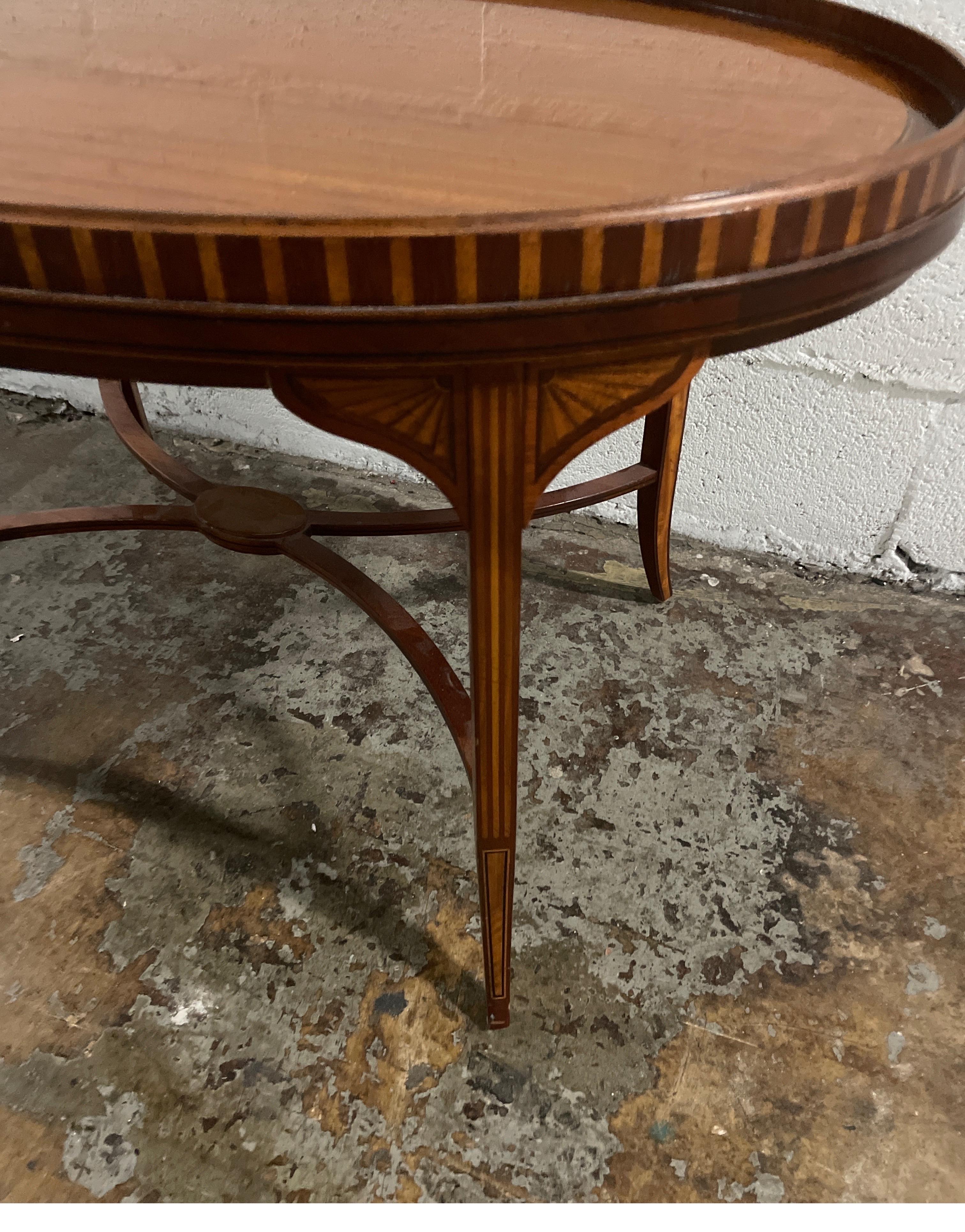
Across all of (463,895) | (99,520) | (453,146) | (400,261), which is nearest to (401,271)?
(400,261)

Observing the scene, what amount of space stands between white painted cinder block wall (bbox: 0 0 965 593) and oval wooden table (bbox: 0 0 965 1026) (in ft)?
1.94

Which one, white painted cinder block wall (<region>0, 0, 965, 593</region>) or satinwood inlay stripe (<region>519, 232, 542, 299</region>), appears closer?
satinwood inlay stripe (<region>519, 232, 542, 299</region>)

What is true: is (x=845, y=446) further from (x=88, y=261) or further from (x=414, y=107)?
(x=88, y=261)

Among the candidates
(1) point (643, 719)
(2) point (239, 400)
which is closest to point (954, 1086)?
(1) point (643, 719)

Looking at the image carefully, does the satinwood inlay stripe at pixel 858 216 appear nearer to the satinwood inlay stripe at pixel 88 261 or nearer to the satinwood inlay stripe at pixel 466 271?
the satinwood inlay stripe at pixel 466 271

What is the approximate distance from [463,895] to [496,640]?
483 millimetres

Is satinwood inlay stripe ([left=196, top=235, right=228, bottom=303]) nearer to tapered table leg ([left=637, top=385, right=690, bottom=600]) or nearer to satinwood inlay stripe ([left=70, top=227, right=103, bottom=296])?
satinwood inlay stripe ([left=70, top=227, right=103, bottom=296])

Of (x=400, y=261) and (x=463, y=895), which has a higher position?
(x=400, y=261)

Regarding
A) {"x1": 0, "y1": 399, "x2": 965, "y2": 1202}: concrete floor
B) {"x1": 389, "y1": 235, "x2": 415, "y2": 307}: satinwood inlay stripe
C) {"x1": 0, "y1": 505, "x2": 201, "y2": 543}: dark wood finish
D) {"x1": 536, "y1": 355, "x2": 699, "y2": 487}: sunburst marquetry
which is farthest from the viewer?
{"x1": 0, "y1": 505, "x2": 201, "y2": 543}: dark wood finish

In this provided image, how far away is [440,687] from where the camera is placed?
0.97 meters

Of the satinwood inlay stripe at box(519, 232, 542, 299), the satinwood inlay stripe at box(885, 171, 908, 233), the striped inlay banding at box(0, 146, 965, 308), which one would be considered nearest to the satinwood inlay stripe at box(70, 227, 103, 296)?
the striped inlay banding at box(0, 146, 965, 308)

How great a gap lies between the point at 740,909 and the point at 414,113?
0.92 meters

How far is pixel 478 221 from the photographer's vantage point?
0.48 m

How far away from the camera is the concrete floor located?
855 millimetres
